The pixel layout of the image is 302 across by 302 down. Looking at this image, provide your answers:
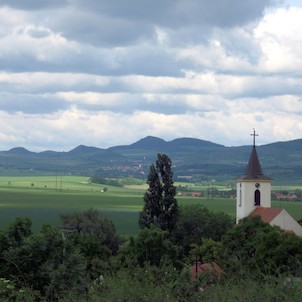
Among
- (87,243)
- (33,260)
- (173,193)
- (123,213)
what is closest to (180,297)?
(33,260)

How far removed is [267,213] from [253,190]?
4673 millimetres

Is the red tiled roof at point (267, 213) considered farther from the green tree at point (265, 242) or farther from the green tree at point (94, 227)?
the green tree at point (265, 242)

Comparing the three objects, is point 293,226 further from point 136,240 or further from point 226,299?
point 226,299

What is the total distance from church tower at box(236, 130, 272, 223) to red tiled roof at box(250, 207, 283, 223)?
1163 millimetres

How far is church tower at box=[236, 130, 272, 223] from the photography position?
85.1 meters

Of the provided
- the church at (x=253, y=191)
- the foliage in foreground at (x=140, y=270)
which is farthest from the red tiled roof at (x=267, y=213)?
the foliage in foreground at (x=140, y=270)

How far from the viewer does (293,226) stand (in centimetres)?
8088

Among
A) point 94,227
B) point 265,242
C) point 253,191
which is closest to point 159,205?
point 94,227

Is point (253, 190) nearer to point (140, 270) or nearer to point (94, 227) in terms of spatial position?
point (94, 227)

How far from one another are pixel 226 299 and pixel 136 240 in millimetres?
43164

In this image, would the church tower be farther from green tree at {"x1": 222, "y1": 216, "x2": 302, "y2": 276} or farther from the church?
green tree at {"x1": 222, "y1": 216, "x2": 302, "y2": 276}

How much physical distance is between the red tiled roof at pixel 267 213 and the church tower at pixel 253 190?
3.82 feet

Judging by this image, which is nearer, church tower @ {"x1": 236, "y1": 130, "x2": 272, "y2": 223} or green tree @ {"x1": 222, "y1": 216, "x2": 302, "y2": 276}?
green tree @ {"x1": 222, "y1": 216, "x2": 302, "y2": 276}

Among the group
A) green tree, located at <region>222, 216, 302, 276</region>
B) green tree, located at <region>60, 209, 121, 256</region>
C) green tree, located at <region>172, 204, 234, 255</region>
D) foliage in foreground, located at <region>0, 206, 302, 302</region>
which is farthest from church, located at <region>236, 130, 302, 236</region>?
green tree, located at <region>222, 216, 302, 276</region>
